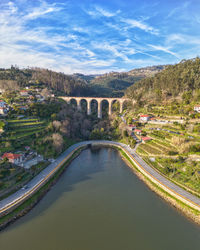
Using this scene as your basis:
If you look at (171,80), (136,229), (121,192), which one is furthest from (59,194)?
(171,80)

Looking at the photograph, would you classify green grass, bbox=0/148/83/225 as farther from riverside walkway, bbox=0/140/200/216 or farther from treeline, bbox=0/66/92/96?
treeline, bbox=0/66/92/96

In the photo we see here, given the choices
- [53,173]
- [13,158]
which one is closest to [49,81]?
[13,158]

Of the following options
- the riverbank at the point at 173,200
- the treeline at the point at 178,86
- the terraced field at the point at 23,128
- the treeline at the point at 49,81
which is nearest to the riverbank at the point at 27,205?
the terraced field at the point at 23,128

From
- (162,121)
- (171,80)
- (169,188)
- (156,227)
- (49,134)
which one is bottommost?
(156,227)

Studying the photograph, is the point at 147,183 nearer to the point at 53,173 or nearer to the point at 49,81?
the point at 53,173

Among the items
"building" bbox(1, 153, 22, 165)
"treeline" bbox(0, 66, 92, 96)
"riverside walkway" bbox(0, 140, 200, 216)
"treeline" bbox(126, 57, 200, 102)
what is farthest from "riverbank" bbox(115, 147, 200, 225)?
"treeline" bbox(0, 66, 92, 96)

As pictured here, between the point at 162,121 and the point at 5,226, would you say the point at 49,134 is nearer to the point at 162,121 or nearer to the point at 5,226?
the point at 5,226

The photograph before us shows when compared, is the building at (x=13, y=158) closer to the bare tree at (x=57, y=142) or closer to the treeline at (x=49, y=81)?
the bare tree at (x=57, y=142)

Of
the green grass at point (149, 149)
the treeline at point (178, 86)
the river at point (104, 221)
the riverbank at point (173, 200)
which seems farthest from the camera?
the treeline at point (178, 86)

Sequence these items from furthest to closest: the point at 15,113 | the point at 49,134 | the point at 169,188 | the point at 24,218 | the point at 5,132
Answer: the point at 15,113 < the point at 49,134 < the point at 5,132 < the point at 169,188 < the point at 24,218
